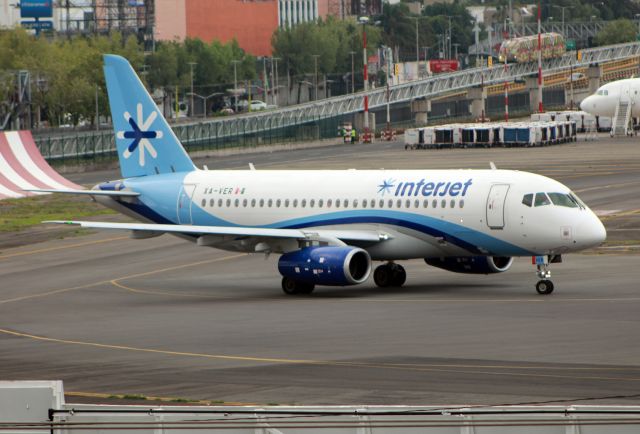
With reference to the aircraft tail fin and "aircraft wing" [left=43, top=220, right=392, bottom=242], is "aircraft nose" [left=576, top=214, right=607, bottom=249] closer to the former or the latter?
"aircraft wing" [left=43, top=220, right=392, bottom=242]

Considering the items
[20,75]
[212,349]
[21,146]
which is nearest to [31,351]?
[212,349]

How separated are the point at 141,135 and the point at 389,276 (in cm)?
1262

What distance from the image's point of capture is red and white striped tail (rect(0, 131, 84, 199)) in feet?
296

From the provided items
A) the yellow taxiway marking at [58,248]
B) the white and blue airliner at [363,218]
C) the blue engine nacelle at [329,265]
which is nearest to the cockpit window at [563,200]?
the white and blue airliner at [363,218]

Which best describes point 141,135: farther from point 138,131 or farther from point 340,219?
point 340,219

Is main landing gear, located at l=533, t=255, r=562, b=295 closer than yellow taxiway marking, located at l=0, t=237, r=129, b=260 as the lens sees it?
Yes

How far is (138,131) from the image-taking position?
5391cm

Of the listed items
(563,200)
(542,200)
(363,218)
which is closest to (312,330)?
(363,218)

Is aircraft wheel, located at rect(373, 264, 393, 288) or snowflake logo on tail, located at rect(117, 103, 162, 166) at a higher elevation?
snowflake logo on tail, located at rect(117, 103, 162, 166)

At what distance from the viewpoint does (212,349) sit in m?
35.0

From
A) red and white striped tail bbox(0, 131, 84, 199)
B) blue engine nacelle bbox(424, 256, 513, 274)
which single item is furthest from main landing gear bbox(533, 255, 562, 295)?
red and white striped tail bbox(0, 131, 84, 199)

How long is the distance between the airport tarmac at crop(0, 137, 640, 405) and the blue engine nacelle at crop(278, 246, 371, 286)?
2.66 feet

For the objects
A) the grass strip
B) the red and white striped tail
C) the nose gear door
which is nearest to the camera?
the nose gear door

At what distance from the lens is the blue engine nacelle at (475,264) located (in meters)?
46.5
